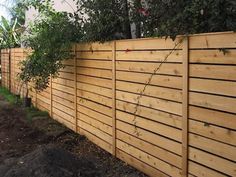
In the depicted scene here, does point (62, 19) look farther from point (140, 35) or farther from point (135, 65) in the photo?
point (135, 65)

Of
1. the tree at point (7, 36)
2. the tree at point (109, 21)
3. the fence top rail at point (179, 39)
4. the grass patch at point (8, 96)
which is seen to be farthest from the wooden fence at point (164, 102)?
the tree at point (7, 36)

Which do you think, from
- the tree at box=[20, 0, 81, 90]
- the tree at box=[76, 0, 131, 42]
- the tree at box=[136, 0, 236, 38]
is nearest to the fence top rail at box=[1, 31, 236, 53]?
the tree at box=[136, 0, 236, 38]

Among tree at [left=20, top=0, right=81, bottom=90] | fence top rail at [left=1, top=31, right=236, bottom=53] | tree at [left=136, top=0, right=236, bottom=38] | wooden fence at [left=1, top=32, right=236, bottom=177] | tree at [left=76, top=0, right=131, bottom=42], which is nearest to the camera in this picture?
fence top rail at [left=1, top=31, right=236, bottom=53]

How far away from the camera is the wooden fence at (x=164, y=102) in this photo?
12.7 ft

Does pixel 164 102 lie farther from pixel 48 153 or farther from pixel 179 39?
pixel 48 153

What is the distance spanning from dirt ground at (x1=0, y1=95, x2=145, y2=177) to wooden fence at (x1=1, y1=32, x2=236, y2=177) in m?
0.22

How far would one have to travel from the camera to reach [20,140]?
312 inches

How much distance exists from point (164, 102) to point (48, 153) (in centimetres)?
183

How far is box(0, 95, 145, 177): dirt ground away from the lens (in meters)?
5.29

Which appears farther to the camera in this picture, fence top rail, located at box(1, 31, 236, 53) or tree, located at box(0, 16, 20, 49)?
tree, located at box(0, 16, 20, 49)

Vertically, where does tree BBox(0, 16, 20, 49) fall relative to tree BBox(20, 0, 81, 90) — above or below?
above

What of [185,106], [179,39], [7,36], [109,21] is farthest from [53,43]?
[7,36]

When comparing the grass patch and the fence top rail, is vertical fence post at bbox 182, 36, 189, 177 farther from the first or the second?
the grass patch

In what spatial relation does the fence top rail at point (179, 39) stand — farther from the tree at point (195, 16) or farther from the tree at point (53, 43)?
the tree at point (53, 43)
